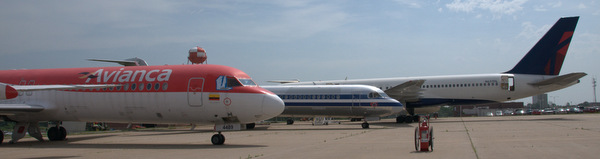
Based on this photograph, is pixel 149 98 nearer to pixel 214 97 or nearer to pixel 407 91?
pixel 214 97

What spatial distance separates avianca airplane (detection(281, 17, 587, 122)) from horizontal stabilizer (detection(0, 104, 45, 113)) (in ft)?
80.1

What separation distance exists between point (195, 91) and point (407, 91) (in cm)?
2360

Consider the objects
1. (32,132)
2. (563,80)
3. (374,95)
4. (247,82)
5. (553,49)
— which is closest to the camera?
(247,82)

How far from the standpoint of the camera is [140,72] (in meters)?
17.1

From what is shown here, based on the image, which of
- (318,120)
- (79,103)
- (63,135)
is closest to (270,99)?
(79,103)

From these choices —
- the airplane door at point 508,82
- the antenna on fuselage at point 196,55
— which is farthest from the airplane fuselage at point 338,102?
the airplane door at point 508,82

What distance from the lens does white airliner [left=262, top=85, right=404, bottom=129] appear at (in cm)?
2861

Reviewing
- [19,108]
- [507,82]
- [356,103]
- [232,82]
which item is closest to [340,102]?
[356,103]

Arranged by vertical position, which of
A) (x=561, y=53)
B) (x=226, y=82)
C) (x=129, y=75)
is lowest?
(x=226, y=82)

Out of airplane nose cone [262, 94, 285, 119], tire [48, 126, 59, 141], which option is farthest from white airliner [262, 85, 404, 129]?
tire [48, 126, 59, 141]

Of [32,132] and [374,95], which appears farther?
[374,95]

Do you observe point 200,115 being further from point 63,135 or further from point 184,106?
point 63,135

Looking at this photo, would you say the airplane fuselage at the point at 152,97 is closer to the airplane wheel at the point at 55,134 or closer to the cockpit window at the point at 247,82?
the cockpit window at the point at 247,82

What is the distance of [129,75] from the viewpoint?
17094mm
